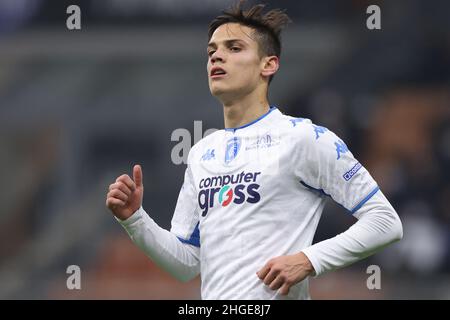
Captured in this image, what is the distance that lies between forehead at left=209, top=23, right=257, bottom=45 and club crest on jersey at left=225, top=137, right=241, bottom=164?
0.51 meters

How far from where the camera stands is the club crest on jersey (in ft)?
17.4

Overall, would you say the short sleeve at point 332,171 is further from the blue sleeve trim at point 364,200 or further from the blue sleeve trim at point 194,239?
the blue sleeve trim at point 194,239

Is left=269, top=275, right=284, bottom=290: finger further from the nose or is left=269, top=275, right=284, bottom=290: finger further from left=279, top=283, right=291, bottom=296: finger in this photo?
the nose

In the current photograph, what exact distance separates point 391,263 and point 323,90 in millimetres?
4533

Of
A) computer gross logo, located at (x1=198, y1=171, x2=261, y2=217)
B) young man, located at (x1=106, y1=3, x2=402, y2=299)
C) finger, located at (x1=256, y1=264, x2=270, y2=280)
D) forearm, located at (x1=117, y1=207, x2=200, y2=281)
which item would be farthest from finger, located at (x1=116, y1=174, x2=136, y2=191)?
finger, located at (x1=256, y1=264, x2=270, y2=280)

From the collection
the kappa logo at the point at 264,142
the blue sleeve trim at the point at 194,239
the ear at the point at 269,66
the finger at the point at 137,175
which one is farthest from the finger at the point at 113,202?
the ear at the point at 269,66

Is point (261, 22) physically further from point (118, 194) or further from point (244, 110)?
point (118, 194)

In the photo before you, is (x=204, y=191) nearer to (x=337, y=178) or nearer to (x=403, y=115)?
(x=337, y=178)

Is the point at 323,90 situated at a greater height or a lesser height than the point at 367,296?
greater

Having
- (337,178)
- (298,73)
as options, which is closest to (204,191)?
(337,178)

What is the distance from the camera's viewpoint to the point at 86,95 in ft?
63.2

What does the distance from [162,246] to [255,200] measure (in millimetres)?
595

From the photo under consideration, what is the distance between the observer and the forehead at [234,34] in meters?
5.46

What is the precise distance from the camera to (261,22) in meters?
5.55
